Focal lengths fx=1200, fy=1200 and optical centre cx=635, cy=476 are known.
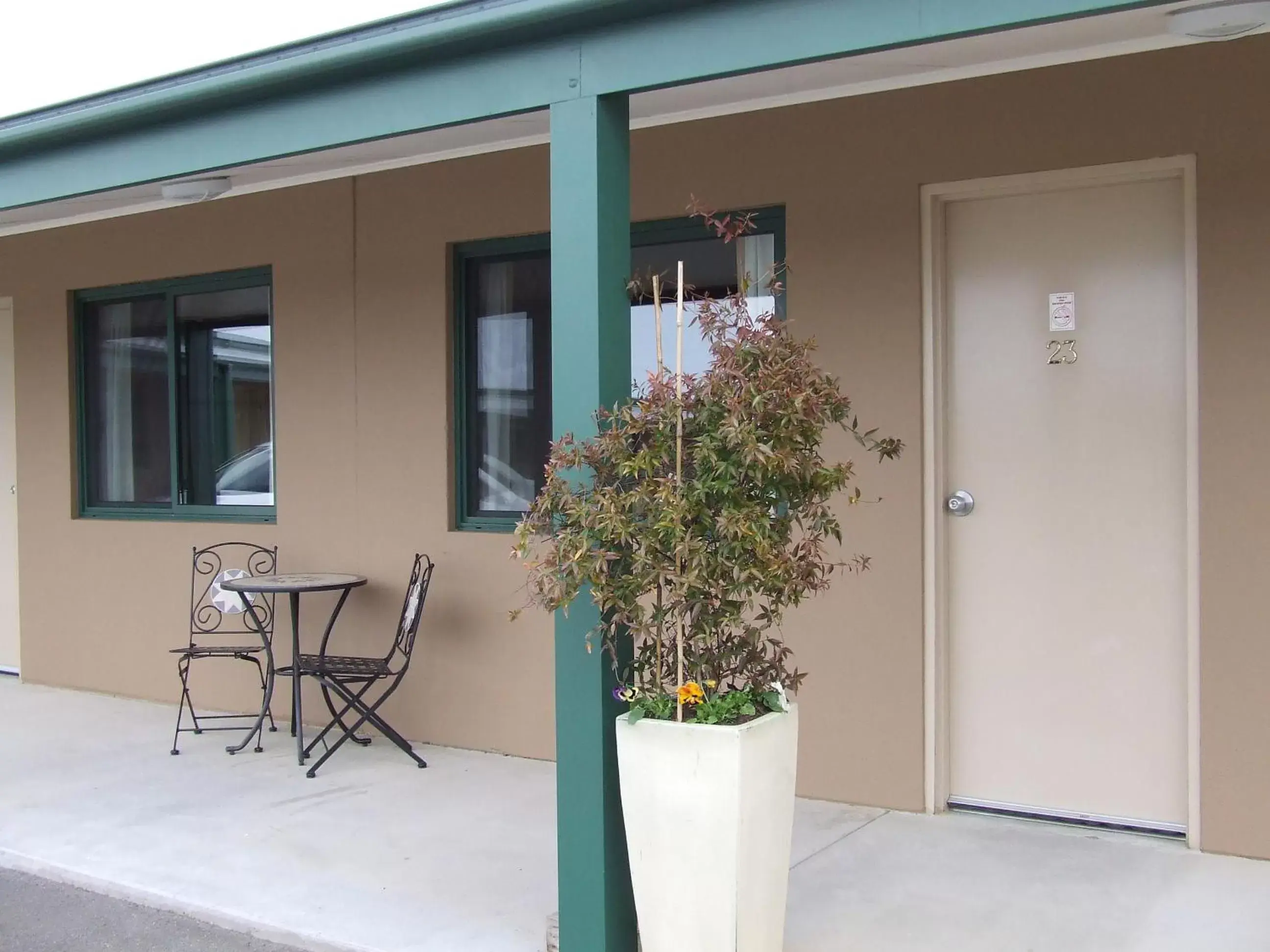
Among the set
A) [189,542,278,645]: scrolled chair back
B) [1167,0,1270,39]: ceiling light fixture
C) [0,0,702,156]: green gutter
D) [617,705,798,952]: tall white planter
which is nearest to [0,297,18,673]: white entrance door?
[189,542,278,645]: scrolled chair back

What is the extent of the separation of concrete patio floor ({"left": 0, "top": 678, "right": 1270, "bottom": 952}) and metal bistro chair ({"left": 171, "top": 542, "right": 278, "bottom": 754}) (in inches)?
19.9

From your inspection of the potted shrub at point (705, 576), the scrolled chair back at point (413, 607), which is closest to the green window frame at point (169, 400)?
the scrolled chair back at point (413, 607)

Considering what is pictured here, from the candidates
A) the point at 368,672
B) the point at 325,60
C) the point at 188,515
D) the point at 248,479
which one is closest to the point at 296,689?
the point at 368,672

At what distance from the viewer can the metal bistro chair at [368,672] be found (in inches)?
202

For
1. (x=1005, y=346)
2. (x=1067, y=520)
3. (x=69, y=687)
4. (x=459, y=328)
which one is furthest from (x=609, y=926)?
(x=69, y=687)

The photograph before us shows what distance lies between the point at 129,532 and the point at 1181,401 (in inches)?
215

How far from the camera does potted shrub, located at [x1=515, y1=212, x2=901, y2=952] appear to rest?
2.82m

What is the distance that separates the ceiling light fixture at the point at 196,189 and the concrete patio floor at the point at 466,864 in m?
2.53

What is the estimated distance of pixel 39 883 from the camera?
417cm

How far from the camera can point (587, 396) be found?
3.15 m

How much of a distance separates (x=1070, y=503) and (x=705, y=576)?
1.98 metres

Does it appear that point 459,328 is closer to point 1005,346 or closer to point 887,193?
point 887,193

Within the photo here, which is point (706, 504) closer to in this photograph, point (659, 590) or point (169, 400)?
point (659, 590)

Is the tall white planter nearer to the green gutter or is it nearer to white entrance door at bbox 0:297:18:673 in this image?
the green gutter
